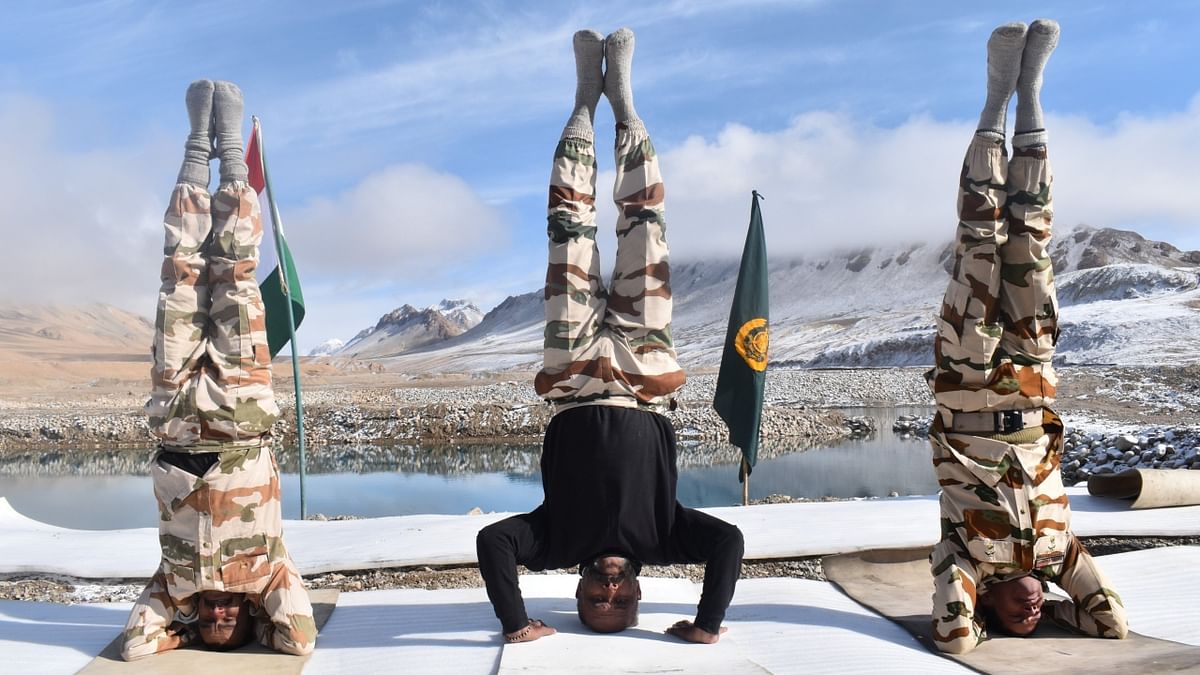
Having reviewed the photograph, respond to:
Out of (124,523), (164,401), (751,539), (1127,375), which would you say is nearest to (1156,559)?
(751,539)

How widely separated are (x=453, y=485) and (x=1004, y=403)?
13065mm

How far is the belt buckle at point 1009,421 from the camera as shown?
4449 mm

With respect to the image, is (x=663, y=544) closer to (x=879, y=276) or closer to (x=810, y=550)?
(x=810, y=550)

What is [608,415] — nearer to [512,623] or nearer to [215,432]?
[512,623]

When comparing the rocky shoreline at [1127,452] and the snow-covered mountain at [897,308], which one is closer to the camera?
the rocky shoreline at [1127,452]

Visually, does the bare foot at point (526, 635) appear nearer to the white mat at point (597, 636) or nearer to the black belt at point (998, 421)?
the white mat at point (597, 636)

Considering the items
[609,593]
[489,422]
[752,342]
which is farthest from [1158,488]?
[489,422]

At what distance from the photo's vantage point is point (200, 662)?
Result: 4.09 meters

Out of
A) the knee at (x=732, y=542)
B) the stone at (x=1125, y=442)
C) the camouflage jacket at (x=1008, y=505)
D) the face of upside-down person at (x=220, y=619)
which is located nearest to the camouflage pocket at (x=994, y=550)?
the camouflage jacket at (x=1008, y=505)

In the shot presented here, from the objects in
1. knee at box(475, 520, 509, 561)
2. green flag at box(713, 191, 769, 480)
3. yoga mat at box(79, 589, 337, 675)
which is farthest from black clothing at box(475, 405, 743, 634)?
green flag at box(713, 191, 769, 480)

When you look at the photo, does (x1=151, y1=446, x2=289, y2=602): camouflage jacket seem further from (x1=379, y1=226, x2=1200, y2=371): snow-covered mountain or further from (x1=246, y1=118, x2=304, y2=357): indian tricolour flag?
A: (x1=379, y1=226, x2=1200, y2=371): snow-covered mountain

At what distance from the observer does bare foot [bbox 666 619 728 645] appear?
14.1ft

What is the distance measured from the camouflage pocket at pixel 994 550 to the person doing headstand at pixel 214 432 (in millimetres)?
3377

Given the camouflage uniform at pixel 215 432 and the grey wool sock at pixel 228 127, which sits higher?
the grey wool sock at pixel 228 127
